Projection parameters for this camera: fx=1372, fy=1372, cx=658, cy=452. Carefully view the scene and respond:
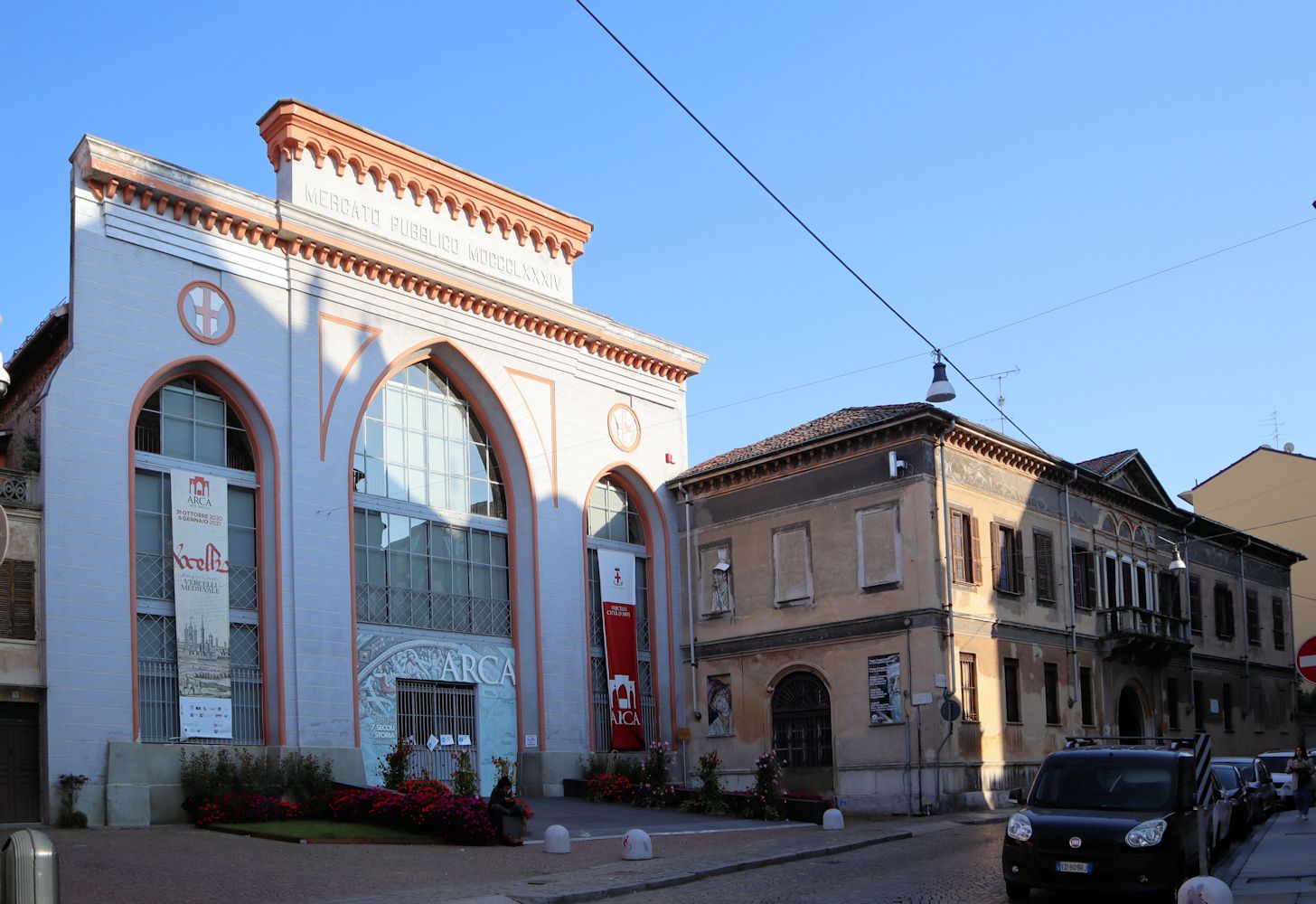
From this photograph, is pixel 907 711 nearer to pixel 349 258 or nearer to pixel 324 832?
pixel 324 832

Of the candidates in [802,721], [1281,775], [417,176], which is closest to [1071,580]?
[1281,775]

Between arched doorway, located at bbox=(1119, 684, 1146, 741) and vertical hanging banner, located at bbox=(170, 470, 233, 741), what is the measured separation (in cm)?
2436

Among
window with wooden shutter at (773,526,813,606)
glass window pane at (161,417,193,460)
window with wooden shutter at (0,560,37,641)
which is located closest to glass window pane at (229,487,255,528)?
glass window pane at (161,417,193,460)

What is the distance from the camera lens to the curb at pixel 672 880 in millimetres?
15380

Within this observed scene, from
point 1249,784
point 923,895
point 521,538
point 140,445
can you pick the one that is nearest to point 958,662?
point 1249,784

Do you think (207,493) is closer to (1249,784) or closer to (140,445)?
(140,445)

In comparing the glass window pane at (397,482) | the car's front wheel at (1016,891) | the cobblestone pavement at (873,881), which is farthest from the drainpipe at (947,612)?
the car's front wheel at (1016,891)

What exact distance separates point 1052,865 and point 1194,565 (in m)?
31.9

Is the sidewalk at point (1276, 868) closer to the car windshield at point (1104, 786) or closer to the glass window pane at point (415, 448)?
the car windshield at point (1104, 786)

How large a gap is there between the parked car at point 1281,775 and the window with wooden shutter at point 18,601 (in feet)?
83.5

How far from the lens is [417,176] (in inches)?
1222

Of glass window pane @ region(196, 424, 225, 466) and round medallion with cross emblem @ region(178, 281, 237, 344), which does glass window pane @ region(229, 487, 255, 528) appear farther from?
round medallion with cross emblem @ region(178, 281, 237, 344)

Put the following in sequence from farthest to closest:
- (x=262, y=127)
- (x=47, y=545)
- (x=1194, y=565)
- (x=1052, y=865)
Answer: (x=1194, y=565), (x=262, y=127), (x=47, y=545), (x=1052, y=865)

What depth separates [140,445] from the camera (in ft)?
83.9
